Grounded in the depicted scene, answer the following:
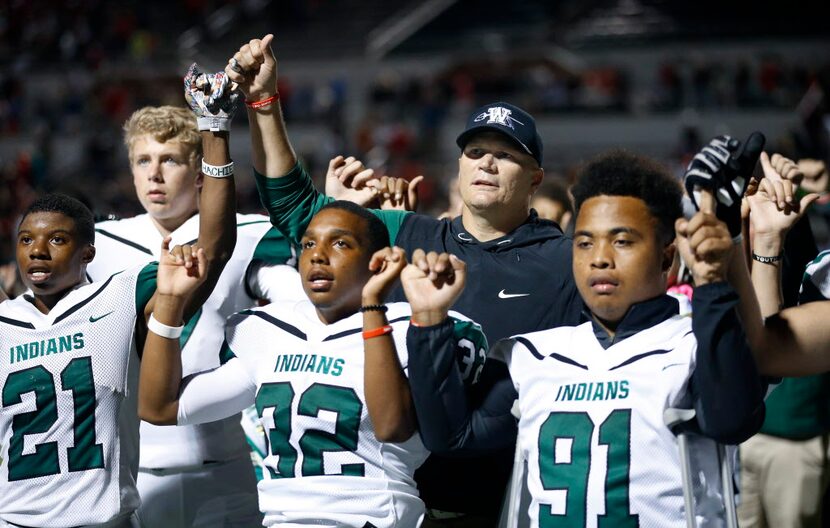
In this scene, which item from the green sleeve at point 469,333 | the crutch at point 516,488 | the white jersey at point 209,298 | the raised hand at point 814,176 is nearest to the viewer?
the crutch at point 516,488

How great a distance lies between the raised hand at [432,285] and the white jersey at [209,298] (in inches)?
39.9

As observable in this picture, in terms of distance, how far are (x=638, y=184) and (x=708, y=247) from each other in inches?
18.6

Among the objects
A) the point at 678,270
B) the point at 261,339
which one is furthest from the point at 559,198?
the point at 261,339

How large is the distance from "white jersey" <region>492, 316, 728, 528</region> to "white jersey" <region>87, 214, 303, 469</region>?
4.11 feet

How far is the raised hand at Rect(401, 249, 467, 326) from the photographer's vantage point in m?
2.80

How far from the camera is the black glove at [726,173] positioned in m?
2.59

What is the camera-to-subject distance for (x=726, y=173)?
8.59 ft

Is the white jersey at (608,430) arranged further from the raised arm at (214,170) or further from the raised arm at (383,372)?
the raised arm at (214,170)

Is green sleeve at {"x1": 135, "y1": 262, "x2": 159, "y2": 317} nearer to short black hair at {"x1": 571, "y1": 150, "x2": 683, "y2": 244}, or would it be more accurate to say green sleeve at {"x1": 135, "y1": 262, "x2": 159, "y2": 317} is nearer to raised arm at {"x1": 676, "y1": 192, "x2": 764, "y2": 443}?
short black hair at {"x1": 571, "y1": 150, "x2": 683, "y2": 244}

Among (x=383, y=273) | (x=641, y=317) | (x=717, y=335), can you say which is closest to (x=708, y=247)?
(x=717, y=335)

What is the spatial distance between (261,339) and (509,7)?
2203cm

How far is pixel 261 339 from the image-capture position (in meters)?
3.16

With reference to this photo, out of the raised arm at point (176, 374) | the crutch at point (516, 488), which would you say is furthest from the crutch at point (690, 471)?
the raised arm at point (176, 374)

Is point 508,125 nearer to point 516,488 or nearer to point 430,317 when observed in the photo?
point 430,317
